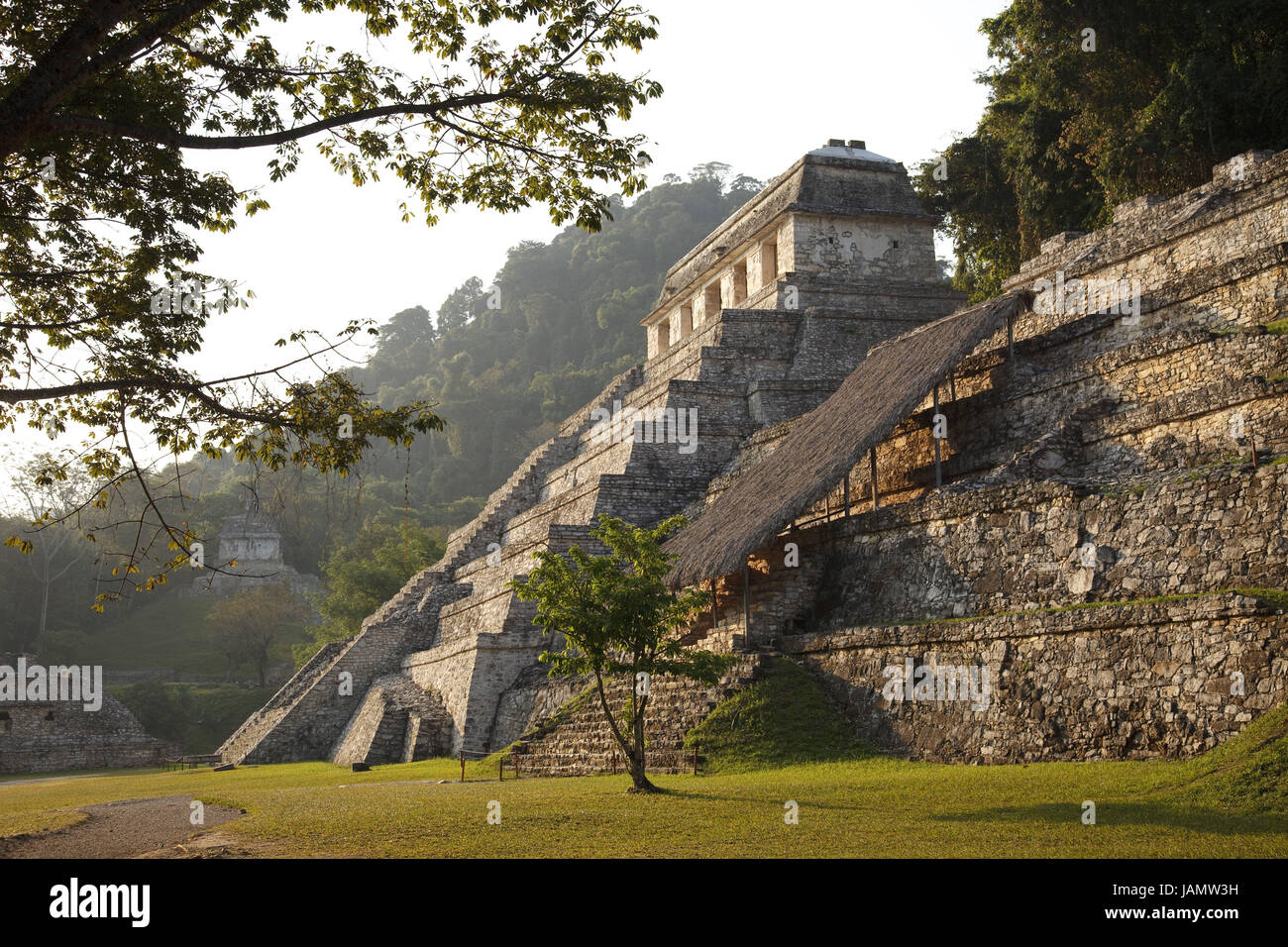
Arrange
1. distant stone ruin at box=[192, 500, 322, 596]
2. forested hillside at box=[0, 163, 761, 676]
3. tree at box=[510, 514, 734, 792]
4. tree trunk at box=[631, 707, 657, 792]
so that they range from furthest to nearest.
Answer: distant stone ruin at box=[192, 500, 322, 596] < forested hillside at box=[0, 163, 761, 676] < tree at box=[510, 514, 734, 792] < tree trunk at box=[631, 707, 657, 792]

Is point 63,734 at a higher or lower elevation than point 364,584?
lower

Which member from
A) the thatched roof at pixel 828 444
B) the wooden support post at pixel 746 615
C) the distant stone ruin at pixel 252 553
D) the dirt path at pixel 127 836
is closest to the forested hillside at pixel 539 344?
the distant stone ruin at pixel 252 553

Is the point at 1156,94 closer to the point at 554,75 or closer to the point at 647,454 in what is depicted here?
the point at 647,454

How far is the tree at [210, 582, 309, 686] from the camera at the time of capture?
126 feet

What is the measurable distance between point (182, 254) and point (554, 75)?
3.27m

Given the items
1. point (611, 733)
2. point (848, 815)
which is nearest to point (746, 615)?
point (611, 733)

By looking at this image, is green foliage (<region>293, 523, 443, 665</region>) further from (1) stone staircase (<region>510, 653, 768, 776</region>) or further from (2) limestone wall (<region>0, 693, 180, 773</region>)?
(1) stone staircase (<region>510, 653, 768, 776</region>)

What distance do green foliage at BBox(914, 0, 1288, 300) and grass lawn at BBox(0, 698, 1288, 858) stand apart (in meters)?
11.5

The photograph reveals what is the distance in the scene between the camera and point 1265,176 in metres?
13.8

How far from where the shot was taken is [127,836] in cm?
870

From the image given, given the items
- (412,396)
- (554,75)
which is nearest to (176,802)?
(554,75)

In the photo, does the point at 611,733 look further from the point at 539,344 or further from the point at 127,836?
the point at 539,344

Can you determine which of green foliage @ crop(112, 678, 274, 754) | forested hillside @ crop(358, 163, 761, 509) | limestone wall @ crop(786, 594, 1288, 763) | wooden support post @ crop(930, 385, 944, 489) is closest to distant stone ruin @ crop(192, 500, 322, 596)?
forested hillside @ crop(358, 163, 761, 509)

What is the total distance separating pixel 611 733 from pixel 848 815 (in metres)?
5.86
